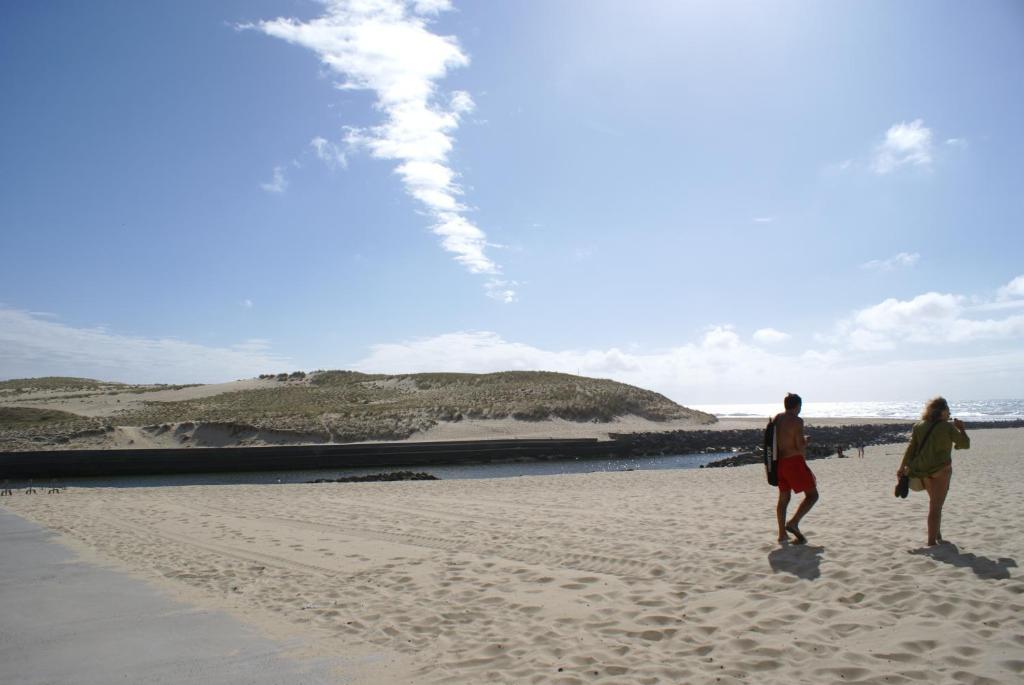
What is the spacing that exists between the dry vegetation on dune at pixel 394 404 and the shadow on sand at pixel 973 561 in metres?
39.4

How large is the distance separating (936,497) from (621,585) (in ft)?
12.1

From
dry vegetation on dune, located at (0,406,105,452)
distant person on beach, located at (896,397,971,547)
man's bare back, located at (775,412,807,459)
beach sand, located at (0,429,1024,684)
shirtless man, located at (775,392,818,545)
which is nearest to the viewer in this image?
beach sand, located at (0,429,1024,684)

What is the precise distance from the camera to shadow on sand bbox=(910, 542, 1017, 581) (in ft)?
19.3

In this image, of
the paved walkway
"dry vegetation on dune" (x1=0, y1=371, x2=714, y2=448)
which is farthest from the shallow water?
the paved walkway

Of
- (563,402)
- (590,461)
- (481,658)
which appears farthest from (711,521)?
(563,402)

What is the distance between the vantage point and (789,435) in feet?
25.5

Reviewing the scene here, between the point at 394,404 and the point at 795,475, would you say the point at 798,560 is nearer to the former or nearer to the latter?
the point at 795,475

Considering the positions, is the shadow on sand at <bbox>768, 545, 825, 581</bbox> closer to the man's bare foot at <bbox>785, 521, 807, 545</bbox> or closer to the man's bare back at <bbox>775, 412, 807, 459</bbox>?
the man's bare foot at <bbox>785, 521, 807, 545</bbox>

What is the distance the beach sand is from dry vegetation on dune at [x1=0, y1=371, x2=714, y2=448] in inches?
1328

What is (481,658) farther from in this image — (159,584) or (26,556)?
(26,556)

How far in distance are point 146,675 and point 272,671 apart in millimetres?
861

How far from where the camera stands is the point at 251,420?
4716 cm

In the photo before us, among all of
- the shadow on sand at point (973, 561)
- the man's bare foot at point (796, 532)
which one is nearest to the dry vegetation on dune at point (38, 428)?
the man's bare foot at point (796, 532)

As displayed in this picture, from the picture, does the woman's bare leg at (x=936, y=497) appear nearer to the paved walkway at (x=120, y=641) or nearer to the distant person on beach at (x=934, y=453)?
the distant person on beach at (x=934, y=453)
